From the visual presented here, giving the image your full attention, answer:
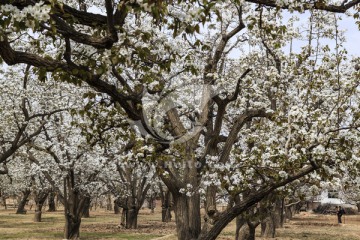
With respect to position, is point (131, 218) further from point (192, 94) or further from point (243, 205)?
point (243, 205)

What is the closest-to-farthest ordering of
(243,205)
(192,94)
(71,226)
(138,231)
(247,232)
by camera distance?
(243,205), (192,94), (247,232), (71,226), (138,231)

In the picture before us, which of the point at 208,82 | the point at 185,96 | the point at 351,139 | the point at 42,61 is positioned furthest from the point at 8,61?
the point at 185,96

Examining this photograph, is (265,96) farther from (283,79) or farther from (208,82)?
(208,82)

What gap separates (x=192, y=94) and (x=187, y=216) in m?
4.56

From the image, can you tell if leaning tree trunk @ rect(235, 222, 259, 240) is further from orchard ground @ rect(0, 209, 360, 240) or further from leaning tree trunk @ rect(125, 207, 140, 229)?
leaning tree trunk @ rect(125, 207, 140, 229)

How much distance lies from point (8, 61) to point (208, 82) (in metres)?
7.90

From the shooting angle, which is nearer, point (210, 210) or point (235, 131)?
point (210, 210)

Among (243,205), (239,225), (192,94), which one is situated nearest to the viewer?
(243,205)

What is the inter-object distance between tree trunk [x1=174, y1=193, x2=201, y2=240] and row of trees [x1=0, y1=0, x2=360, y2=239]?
0.03 meters

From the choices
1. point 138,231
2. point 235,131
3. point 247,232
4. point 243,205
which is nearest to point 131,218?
point 138,231

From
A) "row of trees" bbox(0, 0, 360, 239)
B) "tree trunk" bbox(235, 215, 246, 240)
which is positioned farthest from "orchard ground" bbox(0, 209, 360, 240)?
"row of trees" bbox(0, 0, 360, 239)

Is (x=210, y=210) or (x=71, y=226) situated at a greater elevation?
(x=210, y=210)

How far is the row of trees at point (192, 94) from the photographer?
23.3 feet

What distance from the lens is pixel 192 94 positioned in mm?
16719
